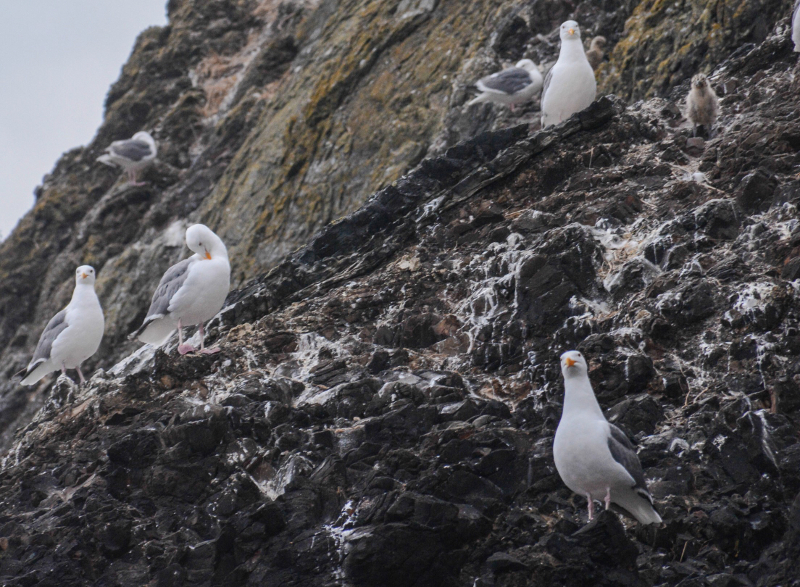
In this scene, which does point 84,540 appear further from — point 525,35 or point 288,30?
point 288,30

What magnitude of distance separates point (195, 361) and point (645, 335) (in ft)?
15.6

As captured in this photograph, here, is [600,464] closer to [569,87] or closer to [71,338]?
[569,87]

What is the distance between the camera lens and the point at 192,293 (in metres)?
9.41

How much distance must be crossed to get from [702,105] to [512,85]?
4166 mm

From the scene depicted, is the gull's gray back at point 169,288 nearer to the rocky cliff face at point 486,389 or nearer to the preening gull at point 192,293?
the preening gull at point 192,293

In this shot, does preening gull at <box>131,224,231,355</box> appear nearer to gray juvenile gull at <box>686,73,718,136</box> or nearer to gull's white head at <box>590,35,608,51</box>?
gray juvenile gull at <box>686,73,718,136</box>

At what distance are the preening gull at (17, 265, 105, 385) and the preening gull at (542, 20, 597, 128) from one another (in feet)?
23.3

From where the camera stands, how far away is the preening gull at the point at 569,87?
40.4ft

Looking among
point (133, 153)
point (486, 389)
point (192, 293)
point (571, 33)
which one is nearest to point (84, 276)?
point (192, 293)

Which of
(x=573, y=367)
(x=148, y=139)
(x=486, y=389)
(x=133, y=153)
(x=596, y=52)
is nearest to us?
(x=573, y=367)

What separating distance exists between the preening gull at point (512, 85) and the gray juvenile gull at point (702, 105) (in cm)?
373

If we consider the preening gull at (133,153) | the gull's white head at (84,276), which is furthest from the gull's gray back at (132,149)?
the gull's white head at (84,276)

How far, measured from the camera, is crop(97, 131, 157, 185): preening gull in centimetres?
2089

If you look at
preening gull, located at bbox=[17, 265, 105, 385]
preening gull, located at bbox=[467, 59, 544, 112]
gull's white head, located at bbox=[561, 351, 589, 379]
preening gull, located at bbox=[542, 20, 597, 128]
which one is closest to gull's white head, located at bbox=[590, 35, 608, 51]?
preening gull, located at bbox=[467, 59, 544, 112]
